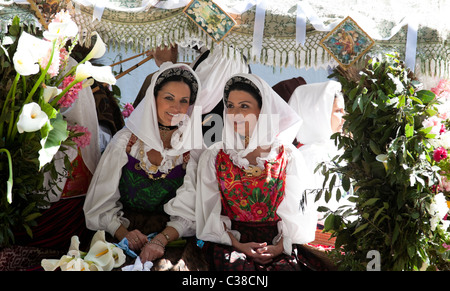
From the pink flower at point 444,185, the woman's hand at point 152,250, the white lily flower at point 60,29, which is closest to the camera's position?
the white lily flower at point 60,29

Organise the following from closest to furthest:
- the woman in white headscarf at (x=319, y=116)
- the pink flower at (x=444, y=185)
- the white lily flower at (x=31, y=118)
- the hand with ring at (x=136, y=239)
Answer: the white lily flower at (x=31, y=118) → the pink flower at (x=444, y=185) → the hand with ring at (x=136, y=239) → the woman in white headscarf at (x=319, y=116)

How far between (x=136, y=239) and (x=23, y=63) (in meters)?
1.21

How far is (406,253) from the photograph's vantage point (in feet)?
9.27

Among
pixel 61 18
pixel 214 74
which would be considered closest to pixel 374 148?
pixel 214 74

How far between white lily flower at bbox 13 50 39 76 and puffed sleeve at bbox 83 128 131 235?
85 centimetres

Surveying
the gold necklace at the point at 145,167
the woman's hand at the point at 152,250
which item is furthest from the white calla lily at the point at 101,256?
the gold necklace at the point at 145,167

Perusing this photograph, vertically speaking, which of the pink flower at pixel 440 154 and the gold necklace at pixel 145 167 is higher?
the pink flower at pixel 440 154

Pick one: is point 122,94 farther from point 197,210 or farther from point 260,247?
point 260,247

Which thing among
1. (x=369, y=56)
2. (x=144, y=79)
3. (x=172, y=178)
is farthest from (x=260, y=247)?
(x=144, y=79)

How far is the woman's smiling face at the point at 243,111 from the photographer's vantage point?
3.37 metres

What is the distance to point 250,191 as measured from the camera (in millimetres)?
3293

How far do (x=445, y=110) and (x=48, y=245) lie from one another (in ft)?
8.15

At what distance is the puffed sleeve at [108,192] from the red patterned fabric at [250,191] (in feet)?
2.07

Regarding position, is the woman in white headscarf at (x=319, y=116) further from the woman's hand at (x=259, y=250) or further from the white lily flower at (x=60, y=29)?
the white lily flower at (x=60, y=29)
